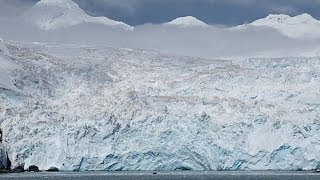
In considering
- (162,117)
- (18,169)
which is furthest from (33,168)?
(162,117)

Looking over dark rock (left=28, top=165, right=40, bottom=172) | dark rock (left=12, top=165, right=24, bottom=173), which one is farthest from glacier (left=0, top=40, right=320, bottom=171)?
dark rock (left=12, top=165, right=24, bottom=173)

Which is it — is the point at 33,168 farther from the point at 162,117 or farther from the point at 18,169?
the point at 162,117

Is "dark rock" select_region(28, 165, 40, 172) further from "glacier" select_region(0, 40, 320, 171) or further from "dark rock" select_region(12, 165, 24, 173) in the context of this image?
"dark rock" select_region(12, 165, 24, 173)

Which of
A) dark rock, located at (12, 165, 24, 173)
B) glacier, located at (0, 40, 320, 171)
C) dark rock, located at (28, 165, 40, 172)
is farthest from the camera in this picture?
glacier, located at (0, 40, 320, 171)

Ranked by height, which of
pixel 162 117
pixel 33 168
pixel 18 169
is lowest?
pixel 33 168

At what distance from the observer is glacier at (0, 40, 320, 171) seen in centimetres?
10981

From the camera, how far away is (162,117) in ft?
366

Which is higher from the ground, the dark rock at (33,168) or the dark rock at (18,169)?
the dark rock at (18,169)

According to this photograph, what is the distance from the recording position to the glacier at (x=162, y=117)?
109812 millimetres

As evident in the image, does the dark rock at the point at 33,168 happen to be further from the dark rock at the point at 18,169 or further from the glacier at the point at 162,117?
the dark rock at the point at 18,169

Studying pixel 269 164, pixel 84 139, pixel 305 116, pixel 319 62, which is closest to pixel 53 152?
pixel 84 139

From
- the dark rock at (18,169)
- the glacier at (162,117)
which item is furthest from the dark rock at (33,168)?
the dark rock at (18,169)

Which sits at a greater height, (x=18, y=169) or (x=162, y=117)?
(x=162, y=117)

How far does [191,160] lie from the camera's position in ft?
365
